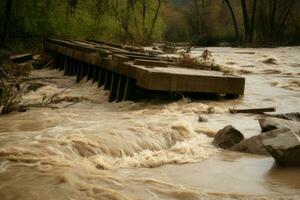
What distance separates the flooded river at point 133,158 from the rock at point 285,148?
0.12 metres

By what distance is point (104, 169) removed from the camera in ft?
20.0

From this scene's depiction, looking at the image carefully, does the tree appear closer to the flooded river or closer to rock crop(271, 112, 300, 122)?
the flooded river

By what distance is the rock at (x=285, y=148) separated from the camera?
6.02 meters

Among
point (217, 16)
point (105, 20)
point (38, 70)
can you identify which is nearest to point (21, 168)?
point (38, 70)

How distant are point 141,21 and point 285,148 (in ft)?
106

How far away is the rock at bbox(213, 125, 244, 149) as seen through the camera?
7.17 m

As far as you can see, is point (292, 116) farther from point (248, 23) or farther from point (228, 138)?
point (248, 23)

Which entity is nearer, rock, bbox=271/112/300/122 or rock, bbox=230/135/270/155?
rock, bbox=230/135/270/155

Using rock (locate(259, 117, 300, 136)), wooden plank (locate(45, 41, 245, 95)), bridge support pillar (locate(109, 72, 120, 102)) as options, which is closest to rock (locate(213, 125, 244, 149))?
rock (locate(259, 117, 300, 136))

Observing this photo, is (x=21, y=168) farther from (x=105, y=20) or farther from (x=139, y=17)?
(x=139, y=17)

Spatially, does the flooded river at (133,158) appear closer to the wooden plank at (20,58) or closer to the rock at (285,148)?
the rock at (285,148)

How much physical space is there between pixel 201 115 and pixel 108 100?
3641 mm

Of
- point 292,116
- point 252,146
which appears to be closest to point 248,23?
point 292,116

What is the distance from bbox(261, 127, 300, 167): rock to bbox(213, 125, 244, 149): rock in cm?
91
